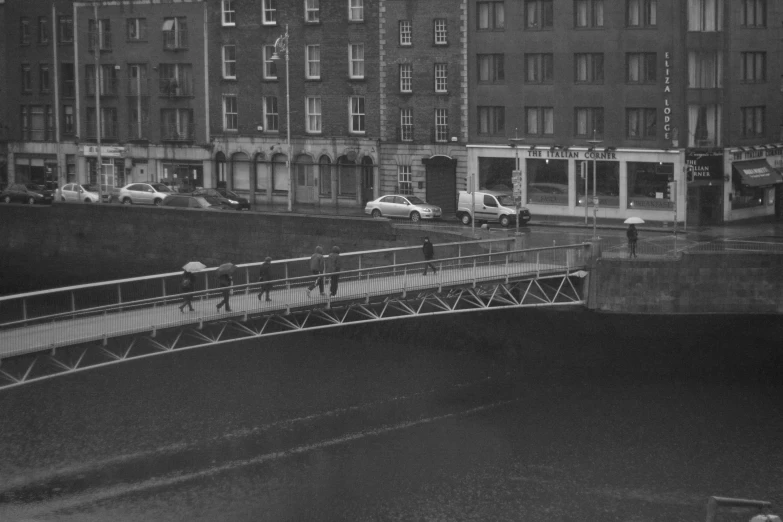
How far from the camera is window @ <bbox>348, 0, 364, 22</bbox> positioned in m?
91.1

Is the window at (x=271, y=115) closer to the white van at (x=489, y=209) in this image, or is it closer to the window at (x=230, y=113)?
the window at (x=230, y=113)

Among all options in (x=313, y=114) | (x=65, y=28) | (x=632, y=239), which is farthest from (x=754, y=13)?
(x=65, y=28)

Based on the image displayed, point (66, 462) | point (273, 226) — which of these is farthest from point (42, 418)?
point (273, 226)

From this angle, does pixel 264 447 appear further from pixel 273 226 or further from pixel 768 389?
pixel 273 226

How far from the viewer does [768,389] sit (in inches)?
2192

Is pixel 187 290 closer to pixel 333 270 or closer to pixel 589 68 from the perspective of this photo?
pixel 333 270

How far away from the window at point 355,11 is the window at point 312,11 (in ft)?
7.60

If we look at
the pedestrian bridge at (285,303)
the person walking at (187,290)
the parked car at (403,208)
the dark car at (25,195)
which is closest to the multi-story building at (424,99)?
the parked car at (403,208)

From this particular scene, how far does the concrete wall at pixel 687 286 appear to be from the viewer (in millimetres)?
57406

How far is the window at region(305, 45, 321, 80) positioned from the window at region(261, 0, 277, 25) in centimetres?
334

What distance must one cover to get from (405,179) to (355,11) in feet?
36.3

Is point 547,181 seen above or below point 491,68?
below

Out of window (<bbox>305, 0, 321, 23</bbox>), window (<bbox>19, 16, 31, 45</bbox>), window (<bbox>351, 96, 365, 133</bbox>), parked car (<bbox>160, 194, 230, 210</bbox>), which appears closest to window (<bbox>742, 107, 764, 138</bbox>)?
window (<bbox>351, 96, 365, 133</bbox>)

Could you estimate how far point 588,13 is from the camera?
269 ft
